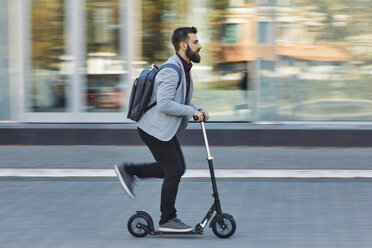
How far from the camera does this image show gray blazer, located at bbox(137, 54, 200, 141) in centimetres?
553

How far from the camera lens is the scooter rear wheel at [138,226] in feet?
19.1

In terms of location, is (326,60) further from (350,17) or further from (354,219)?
(354,219)

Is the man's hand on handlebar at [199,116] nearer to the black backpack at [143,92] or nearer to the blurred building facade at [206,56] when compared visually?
the black backpack at [143,92]

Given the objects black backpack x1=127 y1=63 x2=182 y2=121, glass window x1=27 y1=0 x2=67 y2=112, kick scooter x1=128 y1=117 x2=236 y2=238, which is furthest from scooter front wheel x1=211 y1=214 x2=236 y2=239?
glass window x1=27 y1=0 x2=67 y2=112

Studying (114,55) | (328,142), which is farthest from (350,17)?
(114,55)

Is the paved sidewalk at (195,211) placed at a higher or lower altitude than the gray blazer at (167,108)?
lower

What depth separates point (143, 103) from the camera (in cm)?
564

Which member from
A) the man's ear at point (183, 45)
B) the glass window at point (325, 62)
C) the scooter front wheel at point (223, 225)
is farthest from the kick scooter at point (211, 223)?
the glass window at point (325, 62)

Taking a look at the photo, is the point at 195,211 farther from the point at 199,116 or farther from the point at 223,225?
the point at 199,116

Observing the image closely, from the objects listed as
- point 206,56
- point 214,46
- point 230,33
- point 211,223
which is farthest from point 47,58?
point 211,223

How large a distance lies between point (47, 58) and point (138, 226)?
656cm

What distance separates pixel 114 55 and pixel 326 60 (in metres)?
3.34

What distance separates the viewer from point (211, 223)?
573 centimetres

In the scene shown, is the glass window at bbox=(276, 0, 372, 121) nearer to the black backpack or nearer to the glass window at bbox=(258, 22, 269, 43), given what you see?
the glass window at bbox=(258, 22, 269, 43)
